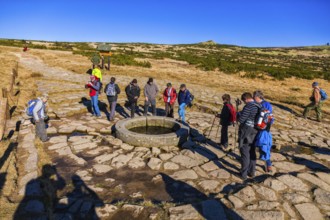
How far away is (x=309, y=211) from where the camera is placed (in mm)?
4043

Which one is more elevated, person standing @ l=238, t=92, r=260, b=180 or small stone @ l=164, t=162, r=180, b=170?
person standing @ l=238, t=92, r=260, b=180

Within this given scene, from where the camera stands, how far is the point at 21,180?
14.7 feet

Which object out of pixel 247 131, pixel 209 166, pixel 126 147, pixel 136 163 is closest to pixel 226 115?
pixel 247 131

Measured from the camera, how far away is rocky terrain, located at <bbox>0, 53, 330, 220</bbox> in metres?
3.88

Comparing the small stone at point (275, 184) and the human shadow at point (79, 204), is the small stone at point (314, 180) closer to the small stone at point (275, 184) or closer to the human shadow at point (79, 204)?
the small stone at point (275, 184)

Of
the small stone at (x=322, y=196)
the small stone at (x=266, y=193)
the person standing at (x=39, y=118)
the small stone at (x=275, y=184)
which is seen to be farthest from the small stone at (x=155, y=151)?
the small stone at (x=322, y=196)

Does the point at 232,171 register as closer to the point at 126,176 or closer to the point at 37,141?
the point at 126,176

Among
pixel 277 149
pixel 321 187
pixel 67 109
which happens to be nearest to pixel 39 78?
pixel 67 109

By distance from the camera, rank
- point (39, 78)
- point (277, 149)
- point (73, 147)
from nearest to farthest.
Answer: point (73, 147), point (277, 149), point (39, 78)

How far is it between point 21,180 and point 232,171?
4.35 meters

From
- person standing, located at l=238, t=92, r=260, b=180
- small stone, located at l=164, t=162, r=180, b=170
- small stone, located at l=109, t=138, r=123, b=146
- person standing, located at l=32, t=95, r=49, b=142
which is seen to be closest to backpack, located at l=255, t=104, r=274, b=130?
person standing, located at l=238, t=92, r=260, b=180

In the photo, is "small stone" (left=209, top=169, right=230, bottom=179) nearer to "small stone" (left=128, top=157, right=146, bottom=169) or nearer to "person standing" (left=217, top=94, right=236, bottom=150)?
"person standing" (left=217, top=94, right=236, bottom=150)

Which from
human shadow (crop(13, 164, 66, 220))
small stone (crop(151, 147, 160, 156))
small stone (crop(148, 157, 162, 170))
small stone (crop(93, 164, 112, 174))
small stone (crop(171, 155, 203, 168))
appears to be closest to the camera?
human shadow (crop(13, 164, 66, 220))

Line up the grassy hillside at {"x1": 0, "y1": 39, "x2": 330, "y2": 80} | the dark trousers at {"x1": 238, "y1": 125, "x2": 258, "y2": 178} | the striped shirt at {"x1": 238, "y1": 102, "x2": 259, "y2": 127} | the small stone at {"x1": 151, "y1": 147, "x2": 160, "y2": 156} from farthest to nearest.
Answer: the grassy hillside at {"x1": 0, "y1": 39, "x2": 330, "y2": 80} → the small stone at {"x1": 151, "y1": 147, "x2": 160, "y2": 156} → the dark trousers at {"x1": 238, "y1": 125, "x2": 258, "y2": 178} → the striped shirt at {"x1": 238, "y1": 102, "x2": 259, "y2": 127}
